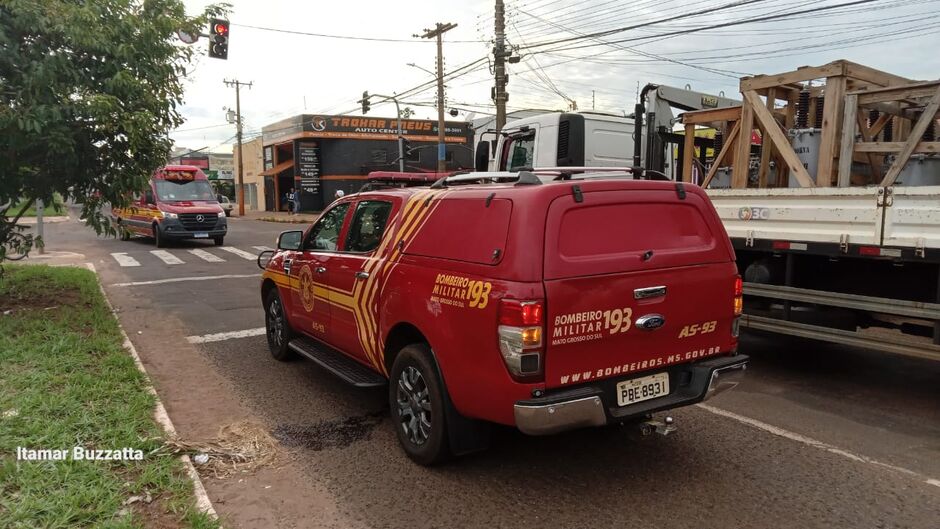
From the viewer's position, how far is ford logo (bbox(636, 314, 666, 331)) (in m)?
3.48

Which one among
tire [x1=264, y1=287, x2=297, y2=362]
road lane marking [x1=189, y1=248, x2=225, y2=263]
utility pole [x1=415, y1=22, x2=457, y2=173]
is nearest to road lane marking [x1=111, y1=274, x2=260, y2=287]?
road lane marking [x1=189, y1=248, x2=225, y2=263]

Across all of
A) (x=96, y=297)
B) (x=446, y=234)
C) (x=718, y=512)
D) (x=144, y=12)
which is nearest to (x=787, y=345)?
(x=718, y=512)

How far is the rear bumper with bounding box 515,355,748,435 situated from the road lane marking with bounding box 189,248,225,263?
45.4 ft

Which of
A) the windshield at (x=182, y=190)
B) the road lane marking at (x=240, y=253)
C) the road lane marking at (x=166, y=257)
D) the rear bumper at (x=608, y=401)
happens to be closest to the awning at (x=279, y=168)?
the windshield at (x=182, y=190)

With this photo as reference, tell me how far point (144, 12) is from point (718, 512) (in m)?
8.01

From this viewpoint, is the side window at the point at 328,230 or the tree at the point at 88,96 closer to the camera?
the side window at the point at 328,230

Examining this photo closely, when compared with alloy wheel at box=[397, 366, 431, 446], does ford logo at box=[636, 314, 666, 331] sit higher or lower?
higher

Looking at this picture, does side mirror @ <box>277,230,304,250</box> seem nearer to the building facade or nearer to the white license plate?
the white license plate

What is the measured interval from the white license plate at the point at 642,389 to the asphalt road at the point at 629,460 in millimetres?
564

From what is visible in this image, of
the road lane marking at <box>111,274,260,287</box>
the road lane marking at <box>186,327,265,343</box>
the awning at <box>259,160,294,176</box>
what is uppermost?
the awning at <box>259,160,294,176</box>

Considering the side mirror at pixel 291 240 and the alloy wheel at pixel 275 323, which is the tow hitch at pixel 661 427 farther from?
the alloy wheel at pixel 275 323

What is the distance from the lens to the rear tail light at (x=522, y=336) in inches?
124

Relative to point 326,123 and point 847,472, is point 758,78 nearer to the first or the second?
point 847,472

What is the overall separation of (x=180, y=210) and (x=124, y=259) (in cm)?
284
